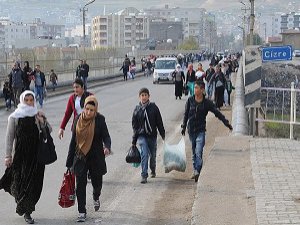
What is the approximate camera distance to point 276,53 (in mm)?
15758

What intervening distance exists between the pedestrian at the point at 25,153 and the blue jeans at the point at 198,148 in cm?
330

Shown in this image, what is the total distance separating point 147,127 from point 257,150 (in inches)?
96.5

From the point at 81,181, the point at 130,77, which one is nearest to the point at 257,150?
the point at 81,181

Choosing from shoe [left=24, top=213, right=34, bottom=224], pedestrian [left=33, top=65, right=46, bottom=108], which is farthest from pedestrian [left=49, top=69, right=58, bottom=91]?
shoe [left=24, top=213, right=34, bottom=224]

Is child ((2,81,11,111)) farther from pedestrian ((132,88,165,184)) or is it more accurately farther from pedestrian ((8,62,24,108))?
pedestrian ((132,88,165,184))

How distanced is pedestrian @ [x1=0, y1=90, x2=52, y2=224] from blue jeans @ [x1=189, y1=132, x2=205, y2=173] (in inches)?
130

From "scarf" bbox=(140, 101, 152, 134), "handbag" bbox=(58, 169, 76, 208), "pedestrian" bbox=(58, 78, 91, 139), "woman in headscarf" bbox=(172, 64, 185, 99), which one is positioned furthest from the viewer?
"woman in headscarf" bbox=(172, 64, 185, 99)

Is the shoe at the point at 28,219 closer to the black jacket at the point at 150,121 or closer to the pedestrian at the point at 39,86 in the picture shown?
the black jacket at the point at 150,121

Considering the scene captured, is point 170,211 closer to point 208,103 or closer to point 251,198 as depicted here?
point 251,198

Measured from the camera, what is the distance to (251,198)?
877cm

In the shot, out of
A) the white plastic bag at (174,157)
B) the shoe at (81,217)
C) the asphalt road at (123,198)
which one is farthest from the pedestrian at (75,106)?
the shoe at (81,217)

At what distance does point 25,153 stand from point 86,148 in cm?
72

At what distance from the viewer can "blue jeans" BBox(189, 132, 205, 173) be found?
1127 centimetres

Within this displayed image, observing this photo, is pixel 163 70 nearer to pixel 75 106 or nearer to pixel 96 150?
pixel 75 106
